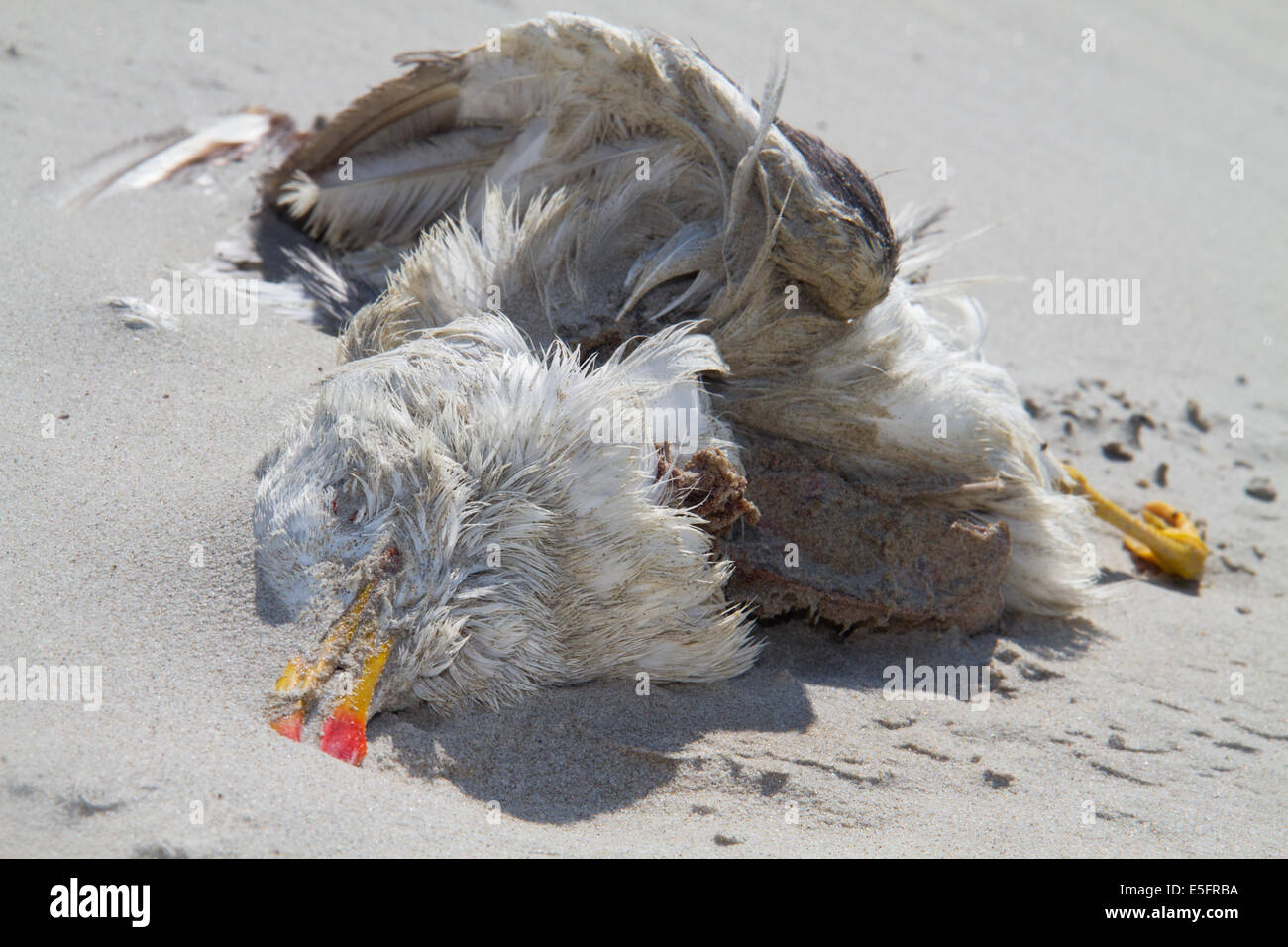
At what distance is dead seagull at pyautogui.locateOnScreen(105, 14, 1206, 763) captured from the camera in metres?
2.66

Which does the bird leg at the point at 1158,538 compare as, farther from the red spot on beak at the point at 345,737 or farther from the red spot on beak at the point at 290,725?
the red spot on beak at the point at 290,725

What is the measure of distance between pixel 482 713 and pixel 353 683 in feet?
1.21

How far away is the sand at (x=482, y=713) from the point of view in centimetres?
229

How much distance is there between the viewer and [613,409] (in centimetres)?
283

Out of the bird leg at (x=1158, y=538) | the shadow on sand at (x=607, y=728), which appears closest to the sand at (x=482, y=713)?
the shadow on sand at (x=607, y=728)

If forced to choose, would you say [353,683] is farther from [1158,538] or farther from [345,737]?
[1158,538]

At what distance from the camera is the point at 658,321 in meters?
3.29

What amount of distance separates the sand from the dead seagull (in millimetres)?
171

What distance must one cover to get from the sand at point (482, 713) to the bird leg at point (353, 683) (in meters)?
0.06

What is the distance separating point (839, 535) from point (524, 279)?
1.24 meters

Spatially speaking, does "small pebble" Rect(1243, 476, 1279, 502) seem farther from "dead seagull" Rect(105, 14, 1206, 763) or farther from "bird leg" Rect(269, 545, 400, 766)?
"bird leg" Rect(269, 545, 400, 766)

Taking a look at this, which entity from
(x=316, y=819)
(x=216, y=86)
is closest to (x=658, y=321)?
(x=316, y=819)
